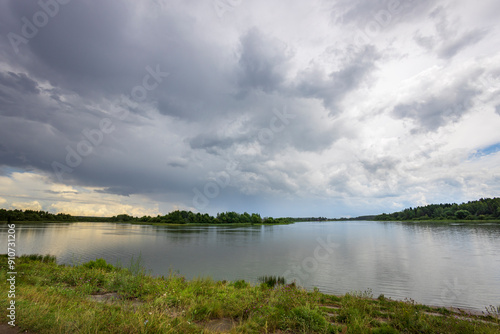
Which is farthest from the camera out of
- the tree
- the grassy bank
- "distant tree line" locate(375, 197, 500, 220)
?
the tree

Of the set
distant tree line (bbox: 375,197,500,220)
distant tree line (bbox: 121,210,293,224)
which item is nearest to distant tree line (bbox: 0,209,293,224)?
distant tree line (bbox: 121,210,293,224)

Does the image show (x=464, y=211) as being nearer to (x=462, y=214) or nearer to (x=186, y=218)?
(x=462, y=214)

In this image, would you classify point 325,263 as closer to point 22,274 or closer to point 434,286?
point 434,286

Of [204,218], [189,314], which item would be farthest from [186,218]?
[189,314]

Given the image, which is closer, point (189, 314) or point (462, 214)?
point (189, 314)

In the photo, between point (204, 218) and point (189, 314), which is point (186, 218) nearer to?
point (204, 218)

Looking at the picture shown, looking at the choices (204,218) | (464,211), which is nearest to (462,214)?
(464,211)

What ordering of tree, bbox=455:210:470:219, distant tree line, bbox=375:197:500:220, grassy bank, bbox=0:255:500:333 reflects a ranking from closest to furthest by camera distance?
grassy bank, bbox=0:255:500:333, distant tree line, bbox=375:197:500:220, tree, bbox=455:210:470:219

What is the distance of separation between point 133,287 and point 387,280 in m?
20.3

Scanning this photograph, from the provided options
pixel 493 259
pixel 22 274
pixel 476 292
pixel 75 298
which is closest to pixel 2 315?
pixel 75 298

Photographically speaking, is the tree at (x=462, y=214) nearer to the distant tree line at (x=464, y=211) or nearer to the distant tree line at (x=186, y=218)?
the distant tree line at (x=464, y=211)

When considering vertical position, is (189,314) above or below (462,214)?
above

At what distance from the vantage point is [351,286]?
18094mm

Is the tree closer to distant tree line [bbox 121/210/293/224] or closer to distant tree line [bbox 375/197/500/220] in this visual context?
distant tree line [bbox 375/197/500/220]
